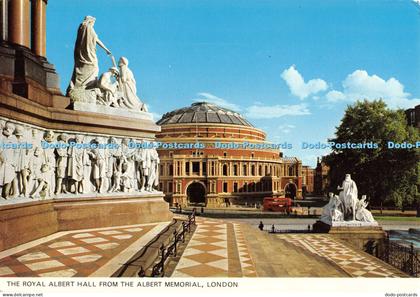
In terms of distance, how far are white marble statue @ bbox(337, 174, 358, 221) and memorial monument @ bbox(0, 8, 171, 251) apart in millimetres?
8330

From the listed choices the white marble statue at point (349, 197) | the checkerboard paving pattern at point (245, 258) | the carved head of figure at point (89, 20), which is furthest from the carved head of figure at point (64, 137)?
the white marble statue at point (349, 197)

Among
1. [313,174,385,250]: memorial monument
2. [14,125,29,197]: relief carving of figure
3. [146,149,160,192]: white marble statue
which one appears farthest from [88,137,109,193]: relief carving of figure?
[313,174,385,250]: memorial monument

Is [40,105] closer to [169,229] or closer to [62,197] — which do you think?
[62,197]

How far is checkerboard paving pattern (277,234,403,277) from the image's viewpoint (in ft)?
24.6

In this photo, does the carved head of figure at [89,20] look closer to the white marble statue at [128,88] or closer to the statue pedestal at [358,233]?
the white marble statue at [128,88]

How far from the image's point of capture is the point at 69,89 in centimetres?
885

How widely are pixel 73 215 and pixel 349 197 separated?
11357 mm

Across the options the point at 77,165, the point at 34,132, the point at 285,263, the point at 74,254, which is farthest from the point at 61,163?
the point at 285,263

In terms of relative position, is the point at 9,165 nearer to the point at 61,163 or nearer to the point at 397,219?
the point at 61,163

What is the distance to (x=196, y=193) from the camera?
161ft

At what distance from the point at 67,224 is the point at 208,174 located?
3795 centimetres

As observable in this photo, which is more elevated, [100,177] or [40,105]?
[40,105]
